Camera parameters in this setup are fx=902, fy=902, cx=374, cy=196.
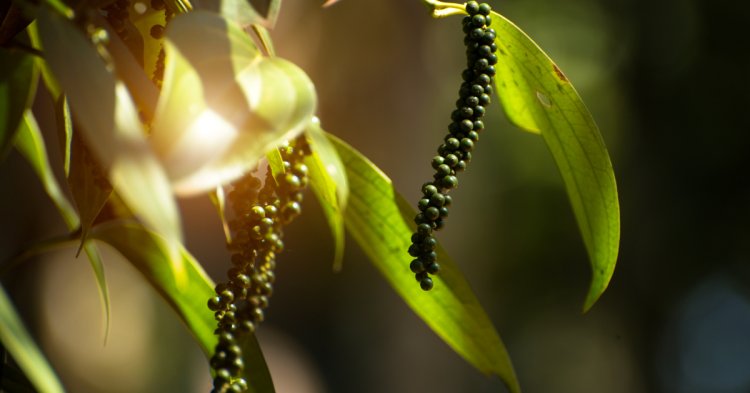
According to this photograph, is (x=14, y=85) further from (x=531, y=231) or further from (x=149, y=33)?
(x=531, y=231)

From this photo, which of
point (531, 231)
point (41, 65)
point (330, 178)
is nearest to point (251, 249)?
point (330, 178)

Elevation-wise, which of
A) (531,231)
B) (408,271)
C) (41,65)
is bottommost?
(531,231)

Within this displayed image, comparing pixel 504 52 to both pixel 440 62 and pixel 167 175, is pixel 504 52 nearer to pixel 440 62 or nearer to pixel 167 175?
pixel 167 175

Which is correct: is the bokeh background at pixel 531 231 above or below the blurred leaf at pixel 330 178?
below

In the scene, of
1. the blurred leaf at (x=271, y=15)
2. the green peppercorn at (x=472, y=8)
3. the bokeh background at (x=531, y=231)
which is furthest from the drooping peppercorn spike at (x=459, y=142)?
the bokeh background at (x=531, y=231)

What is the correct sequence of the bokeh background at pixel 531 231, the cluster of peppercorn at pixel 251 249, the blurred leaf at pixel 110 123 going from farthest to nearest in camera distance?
the bokeh background at pixel 531 231 < the cluster of peppercorn at pixel 251 249 < the blurred leaf at pixel 110 123

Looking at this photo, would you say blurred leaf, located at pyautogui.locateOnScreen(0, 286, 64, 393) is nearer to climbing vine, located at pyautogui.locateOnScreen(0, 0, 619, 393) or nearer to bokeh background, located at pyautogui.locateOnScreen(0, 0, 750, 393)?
climbing vine, located at pyautogui.locateOnScreen(0, 0, 619, 393)

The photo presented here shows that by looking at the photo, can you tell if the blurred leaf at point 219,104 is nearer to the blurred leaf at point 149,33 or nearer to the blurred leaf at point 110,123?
the blurred leaf at point 110,123
